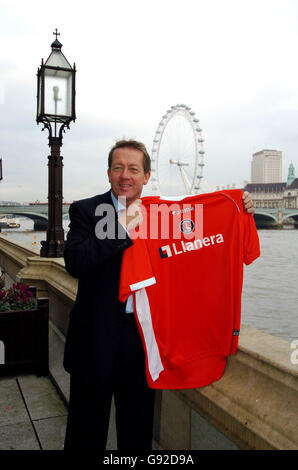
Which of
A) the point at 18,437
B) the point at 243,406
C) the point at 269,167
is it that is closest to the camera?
the point at 243,406

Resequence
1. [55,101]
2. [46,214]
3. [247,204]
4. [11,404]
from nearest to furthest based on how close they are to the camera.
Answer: [247,204], [11,404], [55,101], [46,214]

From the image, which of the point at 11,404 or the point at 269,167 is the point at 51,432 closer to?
the point at 11,404

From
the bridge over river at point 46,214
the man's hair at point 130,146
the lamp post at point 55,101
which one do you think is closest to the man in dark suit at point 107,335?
the man's hair at point 130,146

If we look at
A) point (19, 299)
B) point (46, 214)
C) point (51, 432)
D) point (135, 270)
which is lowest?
point (51, 432)

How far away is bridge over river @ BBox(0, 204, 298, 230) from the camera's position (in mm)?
48875

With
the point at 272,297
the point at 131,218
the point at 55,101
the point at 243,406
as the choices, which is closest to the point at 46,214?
the point at 272,297

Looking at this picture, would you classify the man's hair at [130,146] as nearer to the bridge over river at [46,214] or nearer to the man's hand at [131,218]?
the man's hand at [131,218]

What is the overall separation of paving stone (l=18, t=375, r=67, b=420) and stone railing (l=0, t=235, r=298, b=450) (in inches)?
36.4

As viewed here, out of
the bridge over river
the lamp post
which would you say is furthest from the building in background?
the lamp post

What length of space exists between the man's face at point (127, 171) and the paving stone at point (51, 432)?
165 cm

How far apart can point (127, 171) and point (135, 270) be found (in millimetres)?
429

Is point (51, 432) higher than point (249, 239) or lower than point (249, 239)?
lower

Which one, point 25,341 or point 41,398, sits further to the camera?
point 25,341

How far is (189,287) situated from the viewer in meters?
2.00
